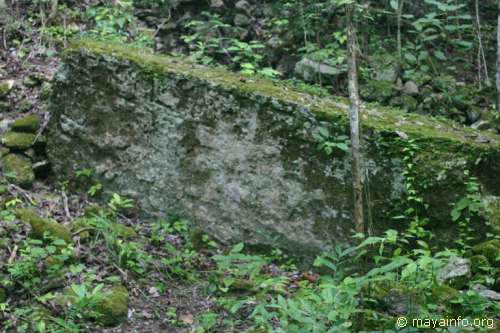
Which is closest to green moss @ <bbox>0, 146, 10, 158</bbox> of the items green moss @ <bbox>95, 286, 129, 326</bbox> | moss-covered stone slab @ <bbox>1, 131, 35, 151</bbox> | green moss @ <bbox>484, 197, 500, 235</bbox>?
moss-covered stone slab @ <bbox>1, 131, 35, 151</bbox>

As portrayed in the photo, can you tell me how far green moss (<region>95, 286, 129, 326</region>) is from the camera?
149 inches

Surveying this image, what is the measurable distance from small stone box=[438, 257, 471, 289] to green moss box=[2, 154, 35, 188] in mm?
4028

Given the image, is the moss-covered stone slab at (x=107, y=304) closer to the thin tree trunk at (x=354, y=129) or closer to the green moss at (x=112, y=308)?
the green moss at (x=112, y=308)

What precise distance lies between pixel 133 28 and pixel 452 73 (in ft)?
15.4

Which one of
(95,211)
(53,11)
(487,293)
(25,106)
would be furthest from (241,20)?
(487,293)

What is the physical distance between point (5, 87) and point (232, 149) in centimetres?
308

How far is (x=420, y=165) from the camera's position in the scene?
4637 mm

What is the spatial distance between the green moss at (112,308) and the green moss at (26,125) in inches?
103

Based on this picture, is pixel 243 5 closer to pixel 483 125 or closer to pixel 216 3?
pixel 216 3

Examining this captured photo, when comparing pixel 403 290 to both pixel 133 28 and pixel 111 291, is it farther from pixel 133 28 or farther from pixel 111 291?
pixel 133 28

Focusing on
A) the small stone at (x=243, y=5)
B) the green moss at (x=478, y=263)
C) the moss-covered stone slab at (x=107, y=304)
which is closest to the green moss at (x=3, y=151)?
the moss-covered stone slab at (x=107, y=304)

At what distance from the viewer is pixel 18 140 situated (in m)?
5.69

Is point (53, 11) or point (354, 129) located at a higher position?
point (53, 11)

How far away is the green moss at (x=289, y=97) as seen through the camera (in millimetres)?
4801
